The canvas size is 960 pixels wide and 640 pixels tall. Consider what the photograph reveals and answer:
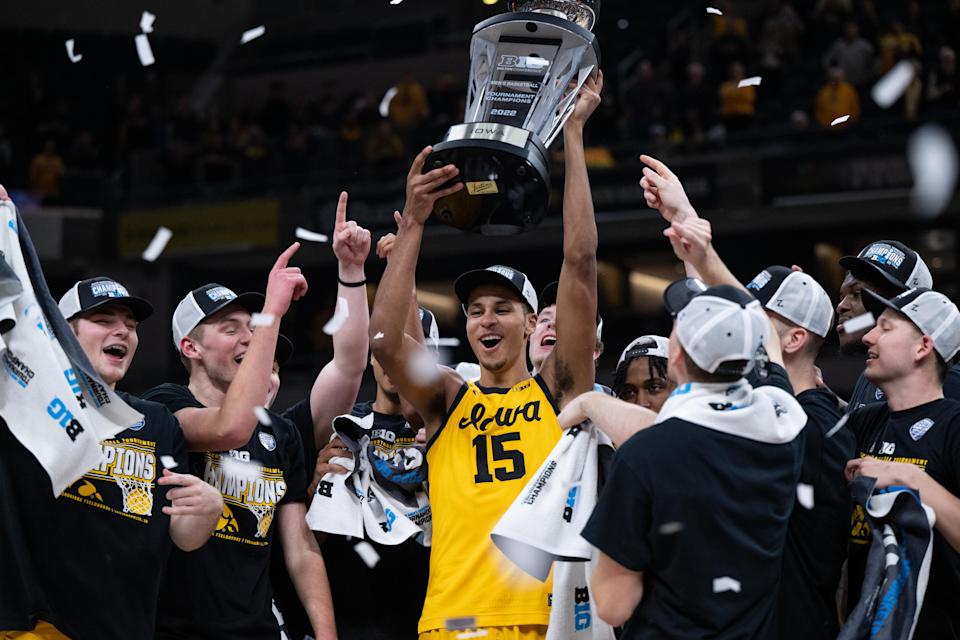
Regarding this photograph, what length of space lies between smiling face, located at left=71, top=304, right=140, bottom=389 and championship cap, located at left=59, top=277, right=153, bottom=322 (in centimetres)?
3

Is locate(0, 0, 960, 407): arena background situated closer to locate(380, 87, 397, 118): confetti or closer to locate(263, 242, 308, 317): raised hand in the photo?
locate(380, 87, 397, 118): confetti

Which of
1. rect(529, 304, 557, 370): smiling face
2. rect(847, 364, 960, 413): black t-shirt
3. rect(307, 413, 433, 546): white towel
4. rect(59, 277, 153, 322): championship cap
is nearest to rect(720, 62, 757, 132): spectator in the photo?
rect(847, 364, 960, 413): black t-shirt

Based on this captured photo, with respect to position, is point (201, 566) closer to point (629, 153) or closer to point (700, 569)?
point (700, 569)

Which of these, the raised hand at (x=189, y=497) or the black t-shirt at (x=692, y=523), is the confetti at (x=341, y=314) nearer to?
the raised hand at (x=189, y=497)

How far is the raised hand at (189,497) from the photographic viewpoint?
3760 millimetres

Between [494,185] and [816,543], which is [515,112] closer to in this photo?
[494,185]

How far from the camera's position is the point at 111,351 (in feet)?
14.1

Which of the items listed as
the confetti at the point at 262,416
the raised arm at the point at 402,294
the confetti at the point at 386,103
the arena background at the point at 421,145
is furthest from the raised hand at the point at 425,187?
the confetti at the point at 386,103

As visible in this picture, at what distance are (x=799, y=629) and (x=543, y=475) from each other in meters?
0.87

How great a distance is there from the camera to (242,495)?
427 centimetres

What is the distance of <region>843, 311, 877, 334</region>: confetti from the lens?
13.6ft

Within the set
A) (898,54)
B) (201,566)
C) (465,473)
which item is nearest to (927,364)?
(465,473)

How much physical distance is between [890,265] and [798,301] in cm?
77

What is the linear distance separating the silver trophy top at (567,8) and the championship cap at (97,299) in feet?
5.51
